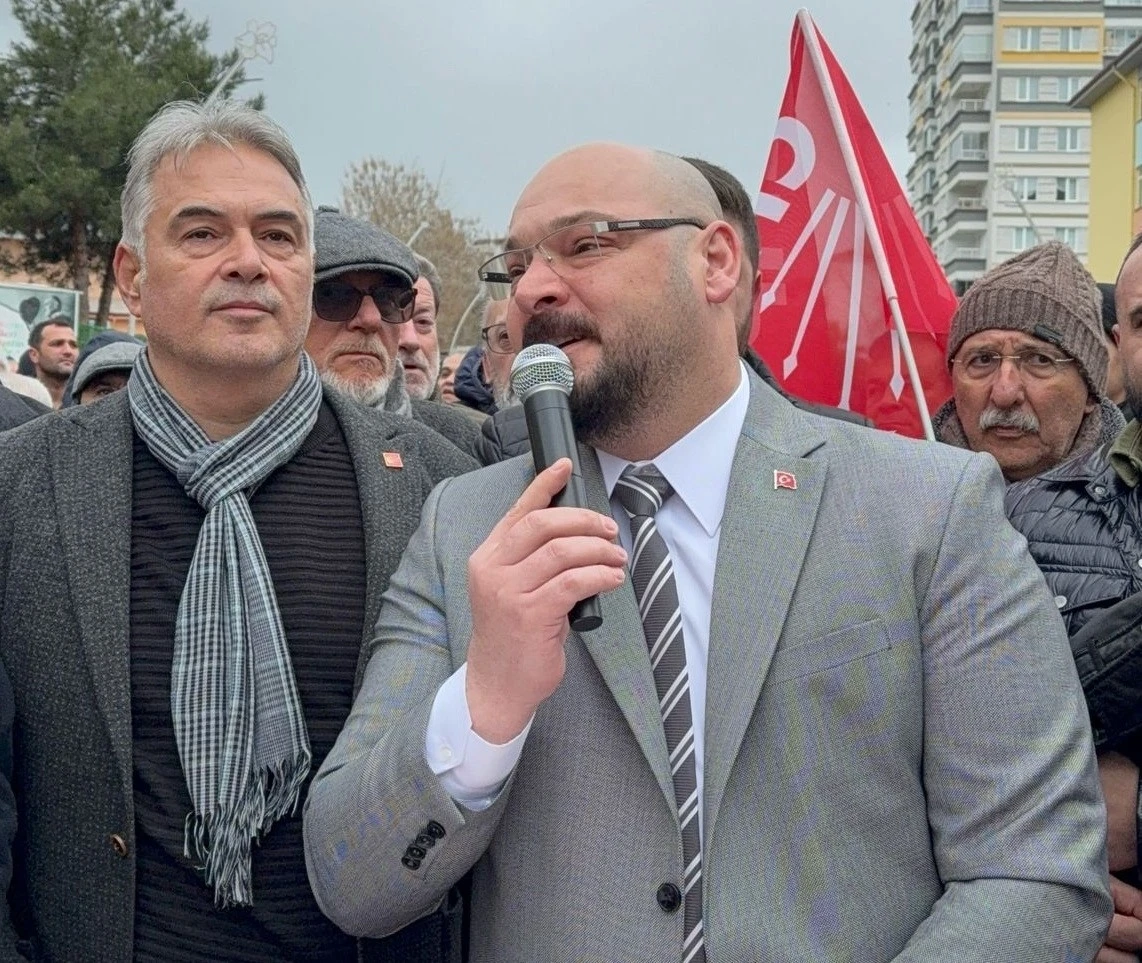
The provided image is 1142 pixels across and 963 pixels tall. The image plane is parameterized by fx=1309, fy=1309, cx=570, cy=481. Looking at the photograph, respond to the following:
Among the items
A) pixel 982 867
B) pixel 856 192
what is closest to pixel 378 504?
pixel 982 867

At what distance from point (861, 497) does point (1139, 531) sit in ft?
2.32

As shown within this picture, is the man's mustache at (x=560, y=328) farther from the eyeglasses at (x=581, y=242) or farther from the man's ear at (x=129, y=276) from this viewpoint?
the man's ear at (x=129, y=276)

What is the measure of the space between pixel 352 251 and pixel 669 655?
2392 millimetres

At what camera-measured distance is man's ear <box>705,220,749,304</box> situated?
247cm

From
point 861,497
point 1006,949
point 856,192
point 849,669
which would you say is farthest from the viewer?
point 856,192

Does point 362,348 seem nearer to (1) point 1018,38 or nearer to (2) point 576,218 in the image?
(2) point 576,218

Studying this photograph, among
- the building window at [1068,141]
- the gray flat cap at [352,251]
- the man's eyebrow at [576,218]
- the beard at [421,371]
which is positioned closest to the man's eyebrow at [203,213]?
the man's eyebrow at [576,218]

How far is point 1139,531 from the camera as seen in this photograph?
8.27ft

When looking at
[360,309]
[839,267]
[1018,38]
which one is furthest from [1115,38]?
[360,309]

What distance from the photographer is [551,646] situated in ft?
6.07

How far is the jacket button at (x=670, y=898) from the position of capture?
1985 mm

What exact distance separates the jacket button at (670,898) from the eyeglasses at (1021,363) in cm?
219

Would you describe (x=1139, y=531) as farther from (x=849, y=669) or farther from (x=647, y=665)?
(x=647, y=665)

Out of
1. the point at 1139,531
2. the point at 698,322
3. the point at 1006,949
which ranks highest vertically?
the point at 698,322
